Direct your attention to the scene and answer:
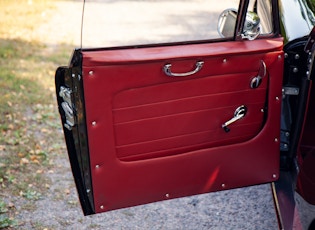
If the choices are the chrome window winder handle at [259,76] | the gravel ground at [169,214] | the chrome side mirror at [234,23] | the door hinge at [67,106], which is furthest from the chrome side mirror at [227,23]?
the gravel ground at [169,214]

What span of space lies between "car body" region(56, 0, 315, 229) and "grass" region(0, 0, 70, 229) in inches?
46.5

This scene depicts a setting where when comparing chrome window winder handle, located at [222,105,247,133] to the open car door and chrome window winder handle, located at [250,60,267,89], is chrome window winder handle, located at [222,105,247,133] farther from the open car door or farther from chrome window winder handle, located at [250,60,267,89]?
chrome window winder handle, located at [250,60,267,89]

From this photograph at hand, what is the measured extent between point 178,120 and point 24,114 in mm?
2637

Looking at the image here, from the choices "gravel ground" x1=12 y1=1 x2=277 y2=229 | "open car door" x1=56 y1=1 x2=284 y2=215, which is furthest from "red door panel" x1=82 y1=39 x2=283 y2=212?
"gravel ground" x1=12 y1=1 x2=277 y2=229

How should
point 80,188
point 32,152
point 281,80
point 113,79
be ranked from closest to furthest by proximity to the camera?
point 113,79
point 80,188
point 281,80
point 32,152

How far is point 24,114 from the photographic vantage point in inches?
183

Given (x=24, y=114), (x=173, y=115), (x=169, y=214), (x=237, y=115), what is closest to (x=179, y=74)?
(x=173, y=115)

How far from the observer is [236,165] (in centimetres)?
248

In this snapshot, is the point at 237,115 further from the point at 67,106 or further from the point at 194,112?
the point at 67,106

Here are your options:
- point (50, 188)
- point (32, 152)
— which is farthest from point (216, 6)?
point (32, 152)

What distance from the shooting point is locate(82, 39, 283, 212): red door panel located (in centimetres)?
216

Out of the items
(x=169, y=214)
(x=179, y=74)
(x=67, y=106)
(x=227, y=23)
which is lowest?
(x=169, y=214)

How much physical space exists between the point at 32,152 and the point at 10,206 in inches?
29.3

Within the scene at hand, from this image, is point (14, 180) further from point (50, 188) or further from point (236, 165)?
point (236, 165)
